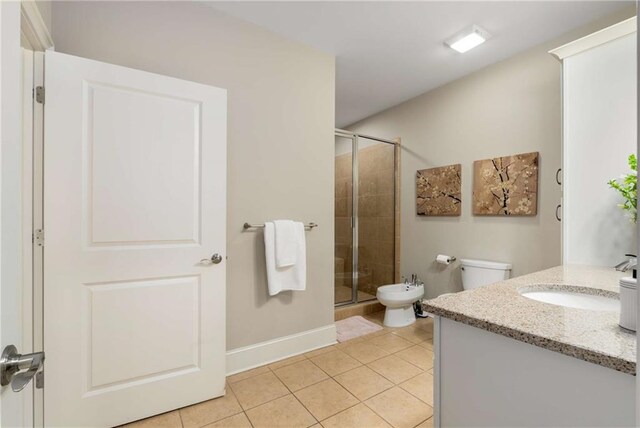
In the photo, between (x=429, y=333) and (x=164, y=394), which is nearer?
(x=164, y=394)

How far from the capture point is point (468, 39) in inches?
87.0

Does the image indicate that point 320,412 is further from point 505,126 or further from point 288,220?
point 505,126

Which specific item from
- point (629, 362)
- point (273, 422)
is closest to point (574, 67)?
point (629, 362)

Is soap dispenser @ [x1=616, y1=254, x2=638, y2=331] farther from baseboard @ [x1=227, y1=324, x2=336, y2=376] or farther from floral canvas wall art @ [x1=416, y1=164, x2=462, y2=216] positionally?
floral canvas wall art @ [x1=416, y1=164, x2=462, y2=216]

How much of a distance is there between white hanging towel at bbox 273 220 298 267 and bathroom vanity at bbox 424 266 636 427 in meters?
1.32

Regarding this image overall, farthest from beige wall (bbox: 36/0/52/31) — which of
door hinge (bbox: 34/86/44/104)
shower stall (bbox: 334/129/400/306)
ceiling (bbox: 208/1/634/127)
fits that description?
shower stall (bbox: 334/129/400/306)

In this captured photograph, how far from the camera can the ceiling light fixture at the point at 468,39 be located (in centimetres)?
213

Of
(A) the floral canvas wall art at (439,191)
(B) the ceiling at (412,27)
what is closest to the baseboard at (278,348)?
(A) the floral canvas wall art at (439,191)

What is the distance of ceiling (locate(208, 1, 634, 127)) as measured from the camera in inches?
75.7

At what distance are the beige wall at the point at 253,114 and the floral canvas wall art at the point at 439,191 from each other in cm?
124

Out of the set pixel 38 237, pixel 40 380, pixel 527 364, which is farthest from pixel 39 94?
pixel 527 364

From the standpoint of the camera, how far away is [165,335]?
164 centimetres

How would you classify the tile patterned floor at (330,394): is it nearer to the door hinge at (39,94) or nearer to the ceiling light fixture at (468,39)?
the door hinge at (39,94)

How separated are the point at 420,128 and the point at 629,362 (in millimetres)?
2995
